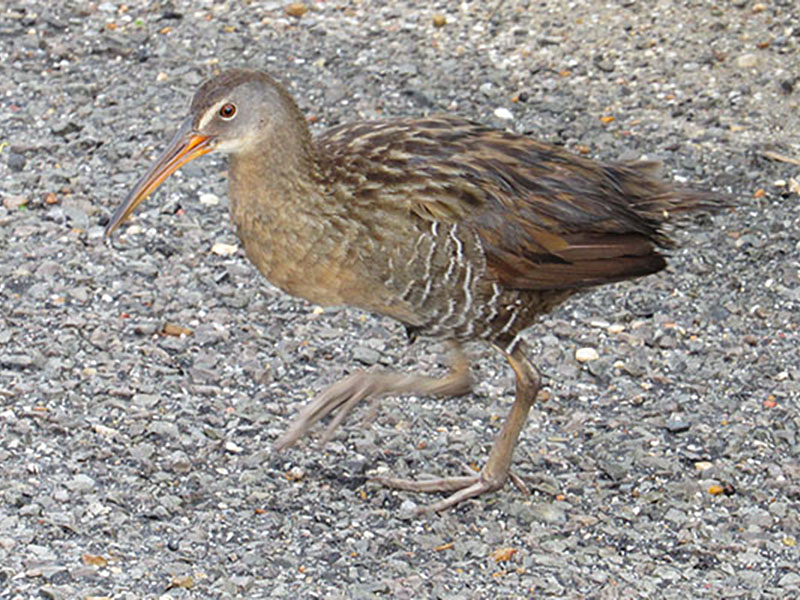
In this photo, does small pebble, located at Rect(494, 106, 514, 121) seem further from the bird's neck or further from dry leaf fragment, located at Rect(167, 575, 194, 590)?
dry leaf fragment, located at Rect(167, 575, 194, 590)

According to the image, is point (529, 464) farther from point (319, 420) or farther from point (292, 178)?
point (292, 178)

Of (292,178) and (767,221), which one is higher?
(292,178)

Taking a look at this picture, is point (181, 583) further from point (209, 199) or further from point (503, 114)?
point (503, 114)

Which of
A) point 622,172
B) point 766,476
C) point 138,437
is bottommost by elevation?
point 766,476

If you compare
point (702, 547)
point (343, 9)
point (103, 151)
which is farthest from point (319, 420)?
point (343, 9)

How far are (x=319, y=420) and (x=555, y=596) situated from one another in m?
1.25

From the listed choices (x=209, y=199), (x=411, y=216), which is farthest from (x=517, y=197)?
(x=209, y=199)

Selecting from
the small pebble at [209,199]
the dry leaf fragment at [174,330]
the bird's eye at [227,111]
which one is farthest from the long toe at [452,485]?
the small pebble at [209,199]

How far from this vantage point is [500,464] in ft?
Answer: 20.0

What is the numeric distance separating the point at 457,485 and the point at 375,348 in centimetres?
105

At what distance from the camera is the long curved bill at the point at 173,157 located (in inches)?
222

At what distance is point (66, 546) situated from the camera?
547 centimetres

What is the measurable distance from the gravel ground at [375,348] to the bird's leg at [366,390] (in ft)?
0.82

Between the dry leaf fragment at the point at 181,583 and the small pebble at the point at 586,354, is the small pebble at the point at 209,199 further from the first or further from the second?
the dry leaf fragment at the point at 181,583
